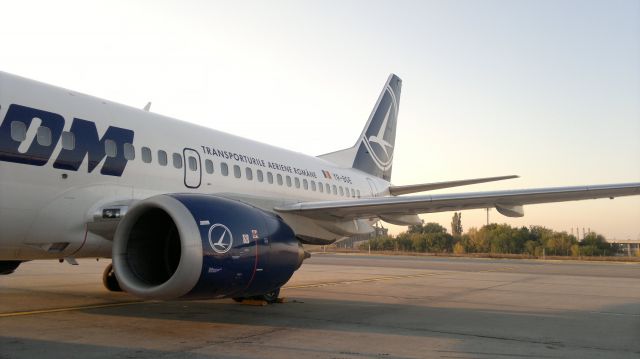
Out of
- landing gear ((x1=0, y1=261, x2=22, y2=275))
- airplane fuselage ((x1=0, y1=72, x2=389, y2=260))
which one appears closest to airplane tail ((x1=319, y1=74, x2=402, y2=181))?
airplane fuselage ((x1=0, y1=72, x2=389, y2=260))

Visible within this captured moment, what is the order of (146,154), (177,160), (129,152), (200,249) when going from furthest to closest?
(177,160)
(146,154)
(129,152)
(200,249)

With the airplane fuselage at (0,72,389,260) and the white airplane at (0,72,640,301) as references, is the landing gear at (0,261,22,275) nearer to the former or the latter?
the white airplane at (0,72,640,301)

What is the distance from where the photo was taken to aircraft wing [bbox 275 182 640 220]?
894 cm

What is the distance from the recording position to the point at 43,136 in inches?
273

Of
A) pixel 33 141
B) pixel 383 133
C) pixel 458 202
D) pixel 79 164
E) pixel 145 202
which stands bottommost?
pixel 145 202

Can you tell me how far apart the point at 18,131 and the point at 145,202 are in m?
1.80

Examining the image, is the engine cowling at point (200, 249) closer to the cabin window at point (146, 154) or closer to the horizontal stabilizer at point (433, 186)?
the cabin window at point (146, 154)

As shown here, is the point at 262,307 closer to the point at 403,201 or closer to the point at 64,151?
the point at 403,201

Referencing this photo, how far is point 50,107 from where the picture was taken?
7.19 metres

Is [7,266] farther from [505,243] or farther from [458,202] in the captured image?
[505,243]

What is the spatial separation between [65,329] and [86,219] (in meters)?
1.49

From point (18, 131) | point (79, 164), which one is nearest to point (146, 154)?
point (79, 164)

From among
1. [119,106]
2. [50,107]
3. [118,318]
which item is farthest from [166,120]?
[118,318]

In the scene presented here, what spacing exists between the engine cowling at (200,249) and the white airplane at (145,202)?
0.05 ft
